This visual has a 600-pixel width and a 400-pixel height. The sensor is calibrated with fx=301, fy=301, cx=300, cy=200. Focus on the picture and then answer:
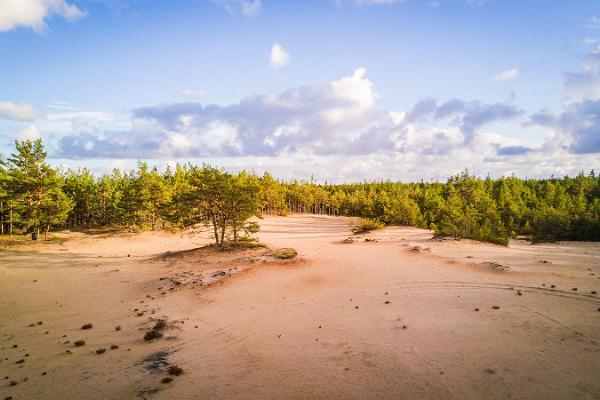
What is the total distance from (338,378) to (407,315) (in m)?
4.82

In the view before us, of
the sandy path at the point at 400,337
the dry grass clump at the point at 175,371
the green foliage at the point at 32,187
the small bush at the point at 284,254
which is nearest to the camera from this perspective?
the sandy path at the point at 400,337

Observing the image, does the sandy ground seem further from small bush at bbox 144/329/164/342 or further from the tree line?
the tree line

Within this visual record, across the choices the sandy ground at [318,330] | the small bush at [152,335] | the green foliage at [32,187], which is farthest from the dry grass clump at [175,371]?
the green foliage at [32,187]

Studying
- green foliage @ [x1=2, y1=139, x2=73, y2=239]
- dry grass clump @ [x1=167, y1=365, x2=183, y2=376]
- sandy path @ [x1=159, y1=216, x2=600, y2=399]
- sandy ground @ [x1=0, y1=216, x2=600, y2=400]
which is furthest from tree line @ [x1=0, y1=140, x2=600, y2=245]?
Answer: dry grass clump @ [x1=167, y1=365, x2=183, y2=376]

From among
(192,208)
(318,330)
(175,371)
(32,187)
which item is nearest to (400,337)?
(318,330)

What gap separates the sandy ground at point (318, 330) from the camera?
23.9ft

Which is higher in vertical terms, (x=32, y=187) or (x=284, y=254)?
(x=32, y=187)

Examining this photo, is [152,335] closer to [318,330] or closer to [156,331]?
[156,331]

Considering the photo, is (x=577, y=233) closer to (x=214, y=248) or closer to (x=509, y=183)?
(x=214, y=248)

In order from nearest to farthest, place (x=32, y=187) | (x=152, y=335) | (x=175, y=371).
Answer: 1. (x=175, y=371)
2. (x=152, y=335)
3. (x=32, y=187)

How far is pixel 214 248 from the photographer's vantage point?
2508 cm

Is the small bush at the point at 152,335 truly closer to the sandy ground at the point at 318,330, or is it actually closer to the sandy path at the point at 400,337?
the sandy ground at the point at 318,330

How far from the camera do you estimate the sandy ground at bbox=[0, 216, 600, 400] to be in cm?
728

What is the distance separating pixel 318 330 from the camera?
10.5 meters
